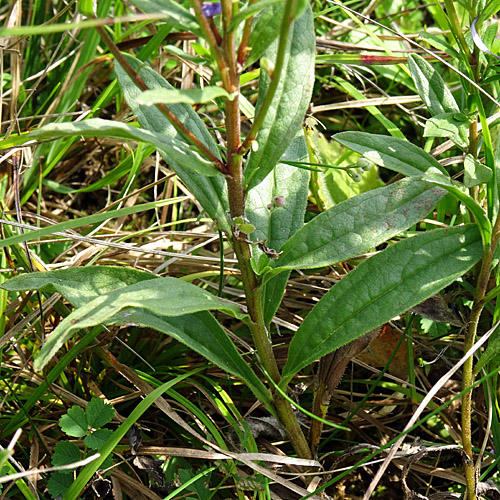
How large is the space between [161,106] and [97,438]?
2.94ft

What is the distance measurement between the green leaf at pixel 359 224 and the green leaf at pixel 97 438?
2.09 ft

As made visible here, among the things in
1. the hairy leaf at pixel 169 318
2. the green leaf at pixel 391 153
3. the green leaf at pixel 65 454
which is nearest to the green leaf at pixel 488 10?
the green leaf at pixel 391 153

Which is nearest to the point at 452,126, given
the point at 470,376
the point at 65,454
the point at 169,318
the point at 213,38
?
the point at 470,376

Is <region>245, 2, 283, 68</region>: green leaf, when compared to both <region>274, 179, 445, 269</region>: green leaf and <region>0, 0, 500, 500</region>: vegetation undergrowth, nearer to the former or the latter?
<region>0, 0, 500, 500</region>: vegetation undergrowth

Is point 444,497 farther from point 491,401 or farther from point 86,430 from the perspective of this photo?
point 86,430

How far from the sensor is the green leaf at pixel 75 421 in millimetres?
1613

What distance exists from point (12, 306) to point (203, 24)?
1.27 metres

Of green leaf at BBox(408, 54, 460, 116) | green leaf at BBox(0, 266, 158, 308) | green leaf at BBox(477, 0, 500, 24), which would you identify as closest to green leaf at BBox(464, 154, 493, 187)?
green leaf at BBox(408, 54, 460, 116)

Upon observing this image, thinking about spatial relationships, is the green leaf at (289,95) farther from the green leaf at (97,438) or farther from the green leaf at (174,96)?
the green leaf at (97,438)

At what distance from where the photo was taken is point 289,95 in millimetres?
1390

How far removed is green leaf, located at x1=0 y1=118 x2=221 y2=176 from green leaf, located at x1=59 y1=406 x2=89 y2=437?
29.0 inches

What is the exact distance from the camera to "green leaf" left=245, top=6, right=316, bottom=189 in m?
1.36

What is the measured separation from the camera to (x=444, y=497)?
5.48 ft

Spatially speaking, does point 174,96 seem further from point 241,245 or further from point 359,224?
point 359,224
